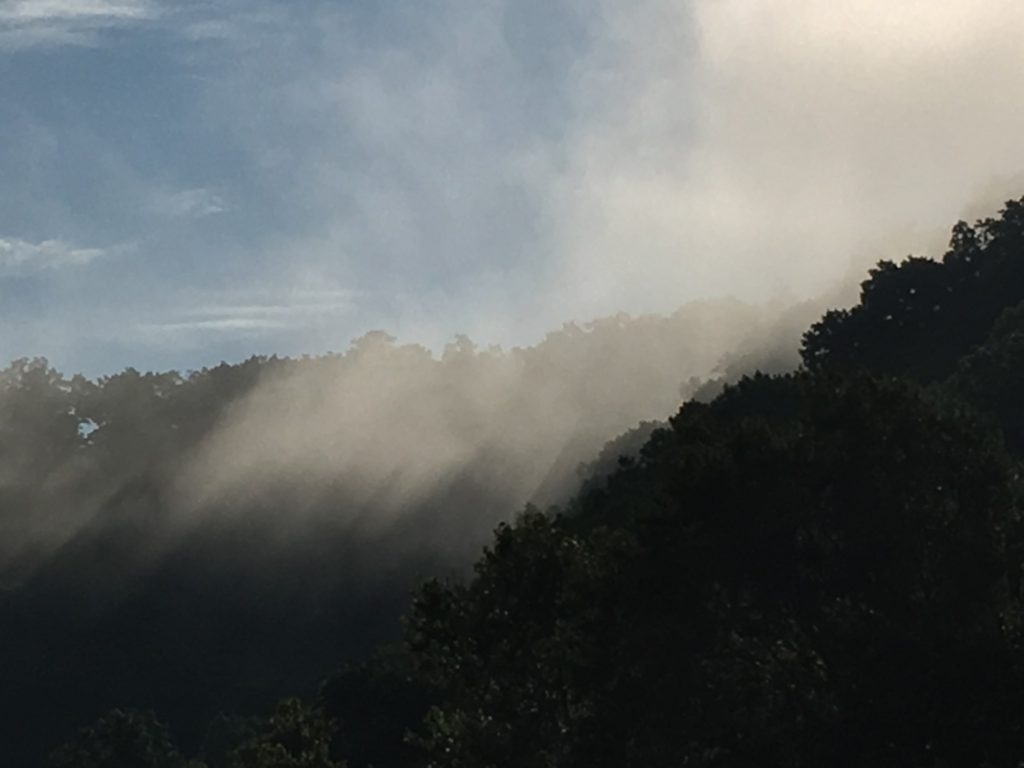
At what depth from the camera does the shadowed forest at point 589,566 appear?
1341 inches

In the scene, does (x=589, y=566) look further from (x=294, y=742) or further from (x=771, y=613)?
(x=294, y=742)

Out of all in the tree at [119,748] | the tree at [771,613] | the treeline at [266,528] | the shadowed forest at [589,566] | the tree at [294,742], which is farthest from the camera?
the treeline at [266,528]

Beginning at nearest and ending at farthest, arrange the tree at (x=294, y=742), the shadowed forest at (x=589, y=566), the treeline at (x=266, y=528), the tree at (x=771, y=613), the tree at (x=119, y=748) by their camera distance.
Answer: the tree at (x=771, y=613), the shadowed forest at (x=589, y=566), the tree at (x=294, y=742), the tree at (x=119, y=748), the treeline at (x=266, y=528)

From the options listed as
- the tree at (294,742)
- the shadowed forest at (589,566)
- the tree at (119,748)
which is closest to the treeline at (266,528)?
the shadowed forest at (589,566)

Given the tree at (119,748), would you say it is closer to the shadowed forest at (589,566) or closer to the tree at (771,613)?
the shadowed forest at (589,566)

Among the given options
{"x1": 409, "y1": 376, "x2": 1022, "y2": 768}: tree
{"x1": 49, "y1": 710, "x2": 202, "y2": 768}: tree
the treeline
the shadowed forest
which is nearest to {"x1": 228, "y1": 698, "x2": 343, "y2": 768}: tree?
the shadowed forest

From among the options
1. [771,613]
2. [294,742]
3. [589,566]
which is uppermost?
[589,566]

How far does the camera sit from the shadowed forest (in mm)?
34062

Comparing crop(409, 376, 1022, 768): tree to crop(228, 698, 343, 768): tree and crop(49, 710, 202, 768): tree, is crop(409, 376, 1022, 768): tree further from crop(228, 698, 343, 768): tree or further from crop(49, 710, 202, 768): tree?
crop(49, 710, 202, 768): tree

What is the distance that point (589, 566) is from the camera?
1511 inches

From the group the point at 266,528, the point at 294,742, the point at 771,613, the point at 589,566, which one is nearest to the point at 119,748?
the point at 294,742

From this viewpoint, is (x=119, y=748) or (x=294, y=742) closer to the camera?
(x=294, y=742)

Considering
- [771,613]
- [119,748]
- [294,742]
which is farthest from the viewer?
[119,748]

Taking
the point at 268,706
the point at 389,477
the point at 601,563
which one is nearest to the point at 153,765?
the point at 268,706
